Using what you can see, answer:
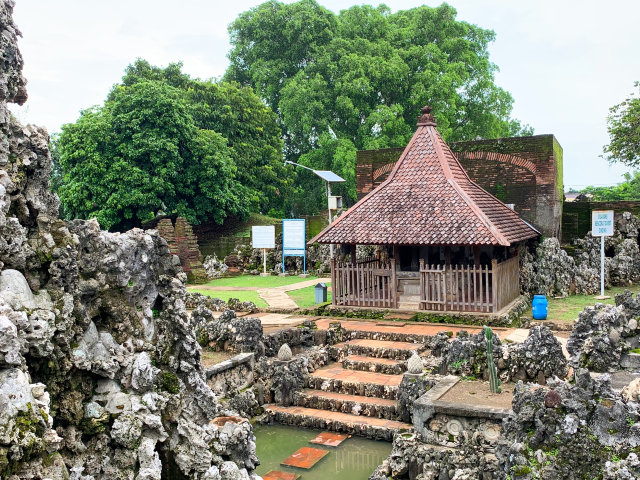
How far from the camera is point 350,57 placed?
32125 mm

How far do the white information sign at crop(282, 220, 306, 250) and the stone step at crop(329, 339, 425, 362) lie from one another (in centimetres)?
1102

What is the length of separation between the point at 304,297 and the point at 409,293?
3.94m

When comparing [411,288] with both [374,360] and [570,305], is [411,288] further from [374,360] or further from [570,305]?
[374,360]

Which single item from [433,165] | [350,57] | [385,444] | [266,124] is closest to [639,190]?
[350,57]

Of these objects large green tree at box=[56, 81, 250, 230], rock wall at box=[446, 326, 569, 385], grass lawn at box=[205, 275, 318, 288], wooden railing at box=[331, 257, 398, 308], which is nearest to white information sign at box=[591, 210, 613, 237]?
wooden railing at box=[331, 257, 398, 308]

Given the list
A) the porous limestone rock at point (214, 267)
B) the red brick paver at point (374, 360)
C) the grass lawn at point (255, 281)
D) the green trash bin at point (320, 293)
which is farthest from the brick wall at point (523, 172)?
the porous limestone rock at point (214, 267)

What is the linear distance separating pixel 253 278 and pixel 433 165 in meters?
Answer: 11.1

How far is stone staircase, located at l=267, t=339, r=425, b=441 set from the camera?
970 cm

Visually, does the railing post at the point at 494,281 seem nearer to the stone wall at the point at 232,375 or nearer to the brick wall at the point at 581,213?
the stone wall at the point at 232,375

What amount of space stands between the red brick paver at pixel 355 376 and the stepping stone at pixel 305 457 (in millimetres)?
1950

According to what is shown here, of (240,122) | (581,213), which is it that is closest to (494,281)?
(581,213)

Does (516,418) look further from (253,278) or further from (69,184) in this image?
(69,184)

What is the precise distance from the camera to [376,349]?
12.1m

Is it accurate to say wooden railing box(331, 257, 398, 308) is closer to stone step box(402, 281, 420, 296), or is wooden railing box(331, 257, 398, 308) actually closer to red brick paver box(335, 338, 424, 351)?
stone step box(402, 281, 420, 296)
